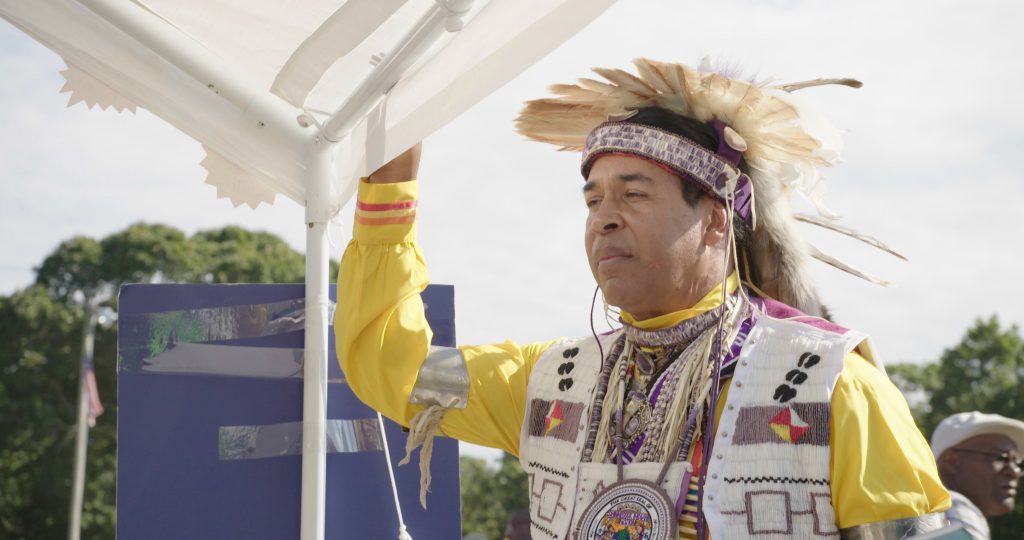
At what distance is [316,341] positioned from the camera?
2.96 metres

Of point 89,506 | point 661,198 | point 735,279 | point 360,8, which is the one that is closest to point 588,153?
point 661,198

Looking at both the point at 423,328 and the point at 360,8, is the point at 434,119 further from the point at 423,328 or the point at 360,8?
the point at 423,328

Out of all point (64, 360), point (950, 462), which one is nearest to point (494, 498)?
point (64, 360)

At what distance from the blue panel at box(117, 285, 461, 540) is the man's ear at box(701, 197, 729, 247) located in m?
0.83

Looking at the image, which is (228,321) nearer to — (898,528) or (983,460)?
(898,528)

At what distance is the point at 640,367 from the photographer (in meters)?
2.68

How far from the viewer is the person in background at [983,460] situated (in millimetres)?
5543

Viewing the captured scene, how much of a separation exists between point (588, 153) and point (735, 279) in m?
0.46

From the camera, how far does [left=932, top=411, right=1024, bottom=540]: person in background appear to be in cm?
554

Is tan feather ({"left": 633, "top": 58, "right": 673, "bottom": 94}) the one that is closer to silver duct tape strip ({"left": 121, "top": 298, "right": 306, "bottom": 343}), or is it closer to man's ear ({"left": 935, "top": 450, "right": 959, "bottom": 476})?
silver duct tape strip ({"left": 121, "top": 298, "right": 306, "bottom": 343})

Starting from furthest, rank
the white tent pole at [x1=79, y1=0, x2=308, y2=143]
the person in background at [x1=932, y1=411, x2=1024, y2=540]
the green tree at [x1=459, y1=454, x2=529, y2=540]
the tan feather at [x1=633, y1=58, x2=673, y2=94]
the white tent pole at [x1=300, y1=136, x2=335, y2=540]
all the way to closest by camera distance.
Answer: the green tree at [x1=459, y1=454, x2=529, y2=540]
the person in background at [x1=932, y1=411, x2=1024, y2=540]
the white tent pole at [x1=300, y1=136, x2=335, y2=540]
the white tent pole at [x1=79, y1=0, x2=308, y2=143]
the tan feather at [x1=633, y1=58, x2=673, y2=94]

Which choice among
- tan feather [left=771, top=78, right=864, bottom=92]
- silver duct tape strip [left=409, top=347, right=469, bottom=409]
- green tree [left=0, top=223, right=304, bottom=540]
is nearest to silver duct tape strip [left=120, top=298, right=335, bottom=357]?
silver duct tape strip [left=409, top=347, right=469, bottom=409]

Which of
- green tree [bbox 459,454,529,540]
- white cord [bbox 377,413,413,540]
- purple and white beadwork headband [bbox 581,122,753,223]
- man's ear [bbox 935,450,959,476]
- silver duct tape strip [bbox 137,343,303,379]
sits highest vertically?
purple and white beadwork headband [bbox 581,122,753,223]

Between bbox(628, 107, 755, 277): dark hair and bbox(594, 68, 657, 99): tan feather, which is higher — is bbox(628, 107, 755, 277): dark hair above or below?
below
